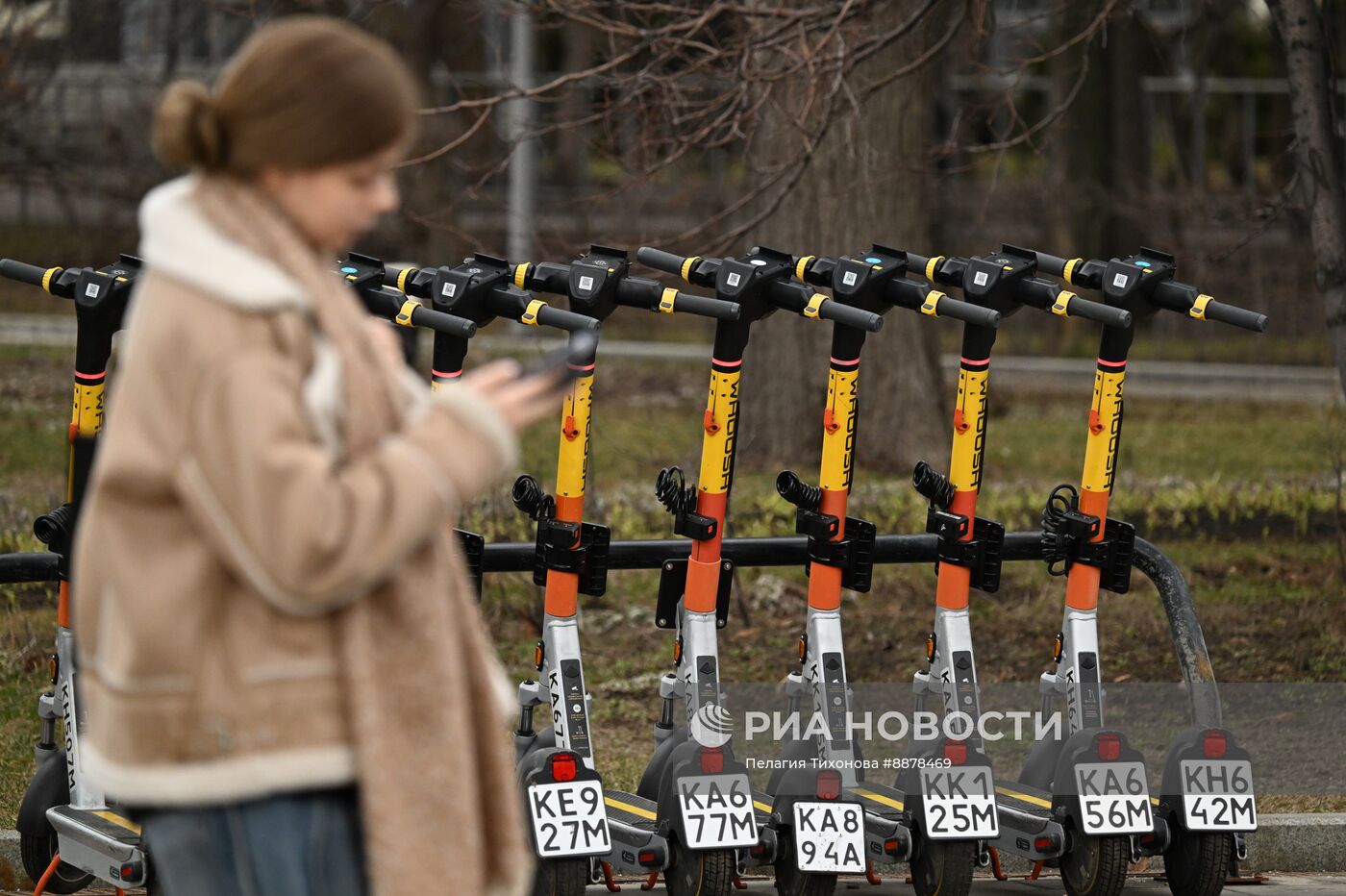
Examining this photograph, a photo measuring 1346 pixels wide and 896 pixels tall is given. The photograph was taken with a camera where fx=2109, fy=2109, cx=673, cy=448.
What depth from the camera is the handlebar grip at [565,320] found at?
4.41 metres

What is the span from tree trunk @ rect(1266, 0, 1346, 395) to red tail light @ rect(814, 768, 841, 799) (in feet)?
10.3

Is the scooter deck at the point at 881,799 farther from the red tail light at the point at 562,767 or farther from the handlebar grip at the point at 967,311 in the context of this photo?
the handlebar grip at the point at 967,311

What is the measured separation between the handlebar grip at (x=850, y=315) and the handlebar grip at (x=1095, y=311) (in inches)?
18.7

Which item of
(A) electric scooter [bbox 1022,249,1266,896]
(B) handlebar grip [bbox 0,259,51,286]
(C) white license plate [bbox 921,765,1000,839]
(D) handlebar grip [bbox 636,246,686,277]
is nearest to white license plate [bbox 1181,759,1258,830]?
(A) electric scooter [bbox 1022,249,1266,896]

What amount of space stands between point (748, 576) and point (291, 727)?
20.4 ft

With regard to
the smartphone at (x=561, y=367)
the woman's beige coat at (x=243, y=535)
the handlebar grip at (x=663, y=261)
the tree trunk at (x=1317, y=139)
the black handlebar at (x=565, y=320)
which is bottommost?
the woman's beige coat at (x=243, y=535)

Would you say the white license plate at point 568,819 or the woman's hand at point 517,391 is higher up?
the woman's hand at point 517,391

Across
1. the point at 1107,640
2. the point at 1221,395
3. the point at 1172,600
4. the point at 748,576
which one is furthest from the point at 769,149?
the point at 1221,395

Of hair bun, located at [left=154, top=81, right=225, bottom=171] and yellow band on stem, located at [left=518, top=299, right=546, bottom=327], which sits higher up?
hair bun, located at [left=154, top=81, right=225, bottom=171]

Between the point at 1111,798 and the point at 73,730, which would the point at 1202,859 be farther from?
the point at 73,730

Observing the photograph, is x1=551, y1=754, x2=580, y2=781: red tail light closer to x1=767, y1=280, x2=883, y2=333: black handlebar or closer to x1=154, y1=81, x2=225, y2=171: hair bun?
x1=767, y1=280, x2=883, y2=333: black handlebar

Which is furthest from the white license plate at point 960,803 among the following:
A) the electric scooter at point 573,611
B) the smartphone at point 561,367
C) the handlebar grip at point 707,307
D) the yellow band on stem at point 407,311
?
the smartphone at point 561,367

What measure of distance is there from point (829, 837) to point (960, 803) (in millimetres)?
330

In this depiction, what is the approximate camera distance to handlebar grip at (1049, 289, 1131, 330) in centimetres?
484
